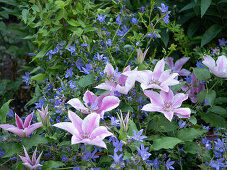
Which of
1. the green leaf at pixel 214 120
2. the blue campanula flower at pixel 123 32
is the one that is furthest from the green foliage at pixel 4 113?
the green leaf at pixel 214 120

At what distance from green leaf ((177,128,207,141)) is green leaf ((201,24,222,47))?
0.89 metres

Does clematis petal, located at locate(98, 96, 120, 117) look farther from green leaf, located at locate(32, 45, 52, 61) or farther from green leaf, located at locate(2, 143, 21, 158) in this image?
green leaf, located at locate(32, 45, 52, 61)

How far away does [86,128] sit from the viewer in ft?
3.53

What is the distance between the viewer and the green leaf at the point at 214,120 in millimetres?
1542

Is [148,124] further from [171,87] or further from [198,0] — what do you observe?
[198,0]

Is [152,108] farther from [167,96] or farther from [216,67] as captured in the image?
[216,67]

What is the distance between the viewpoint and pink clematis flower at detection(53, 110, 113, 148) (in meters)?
1.02

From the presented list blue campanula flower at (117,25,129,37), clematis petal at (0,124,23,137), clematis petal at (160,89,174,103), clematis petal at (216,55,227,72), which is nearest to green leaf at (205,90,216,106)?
clematis petal at (216,55,227,72)

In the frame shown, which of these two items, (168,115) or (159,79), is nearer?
(168,115)

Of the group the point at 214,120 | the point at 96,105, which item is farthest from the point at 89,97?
the point at 214,120

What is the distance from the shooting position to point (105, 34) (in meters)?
1.49

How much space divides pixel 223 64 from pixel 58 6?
818mm

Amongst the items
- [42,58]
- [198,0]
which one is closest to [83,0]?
[42,58]

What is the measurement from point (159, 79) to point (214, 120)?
1.59ft
